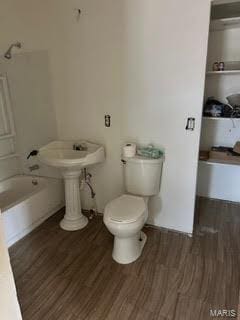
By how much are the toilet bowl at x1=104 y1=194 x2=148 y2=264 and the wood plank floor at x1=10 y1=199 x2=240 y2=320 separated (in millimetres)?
79

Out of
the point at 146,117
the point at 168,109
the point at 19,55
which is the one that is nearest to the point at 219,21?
the point at 168,109

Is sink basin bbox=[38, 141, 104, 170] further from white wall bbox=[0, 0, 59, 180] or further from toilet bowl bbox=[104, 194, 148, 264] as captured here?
toilet bowl bbox=[104, 194, 148, 264]

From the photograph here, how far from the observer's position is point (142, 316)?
5.19 feet

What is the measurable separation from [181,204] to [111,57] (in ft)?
5.00

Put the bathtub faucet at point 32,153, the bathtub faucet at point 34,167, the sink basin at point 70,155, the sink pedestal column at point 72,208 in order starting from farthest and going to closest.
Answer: the bathtub faucet at point 34,167, the bathtub faucet at point 32,153, the sink pedestal column at point 72,208, the sink basin at point 70,155

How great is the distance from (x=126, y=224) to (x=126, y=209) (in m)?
0.17

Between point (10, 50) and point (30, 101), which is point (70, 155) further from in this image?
point (10, 50)

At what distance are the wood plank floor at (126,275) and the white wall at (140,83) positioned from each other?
0.36m

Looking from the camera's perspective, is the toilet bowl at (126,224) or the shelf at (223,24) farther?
the shelf at (223,24)

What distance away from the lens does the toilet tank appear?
2.21 meters

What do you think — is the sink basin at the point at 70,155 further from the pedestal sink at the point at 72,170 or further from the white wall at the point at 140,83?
the white wall at the point at 140,83

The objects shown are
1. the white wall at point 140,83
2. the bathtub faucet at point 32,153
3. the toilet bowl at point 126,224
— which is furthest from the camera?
the bathtub faucet at point 32,153

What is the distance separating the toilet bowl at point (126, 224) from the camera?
74.2 inches

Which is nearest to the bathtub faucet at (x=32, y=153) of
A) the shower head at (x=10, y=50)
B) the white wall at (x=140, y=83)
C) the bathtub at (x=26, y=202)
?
the bathtub at (x=26, y=202)
